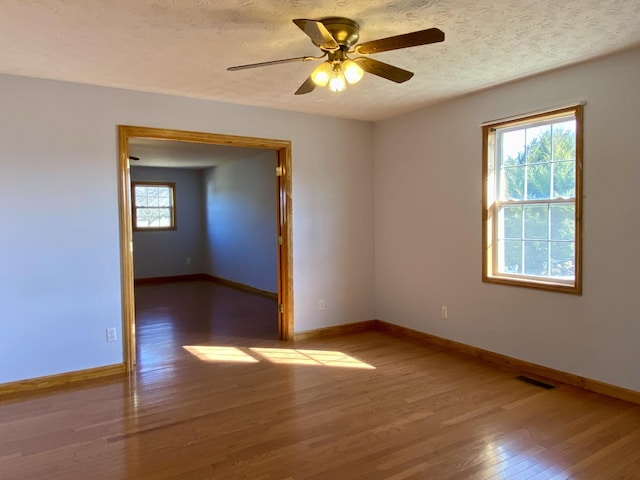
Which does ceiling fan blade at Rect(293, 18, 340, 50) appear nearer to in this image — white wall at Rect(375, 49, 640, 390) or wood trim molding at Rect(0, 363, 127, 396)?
white wall at Rect(375, 49, 640, 390)

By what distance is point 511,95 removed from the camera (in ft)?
12.6

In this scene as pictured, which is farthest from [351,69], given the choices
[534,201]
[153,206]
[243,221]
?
[153,206]

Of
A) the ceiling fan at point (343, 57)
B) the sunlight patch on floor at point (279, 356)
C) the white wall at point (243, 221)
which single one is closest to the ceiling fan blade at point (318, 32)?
the ceiling fan at point (343, 57)

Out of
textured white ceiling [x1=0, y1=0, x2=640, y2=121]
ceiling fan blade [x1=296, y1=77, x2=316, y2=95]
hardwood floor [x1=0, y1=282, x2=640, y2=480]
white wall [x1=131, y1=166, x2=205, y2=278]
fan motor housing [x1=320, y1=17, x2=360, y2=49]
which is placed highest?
textured white ceiling [x1=0, y1=0, x2=640, y2=121]

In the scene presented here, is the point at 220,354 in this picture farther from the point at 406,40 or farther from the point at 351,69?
the point at 406,40

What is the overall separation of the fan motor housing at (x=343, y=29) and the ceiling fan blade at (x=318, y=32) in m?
0.08

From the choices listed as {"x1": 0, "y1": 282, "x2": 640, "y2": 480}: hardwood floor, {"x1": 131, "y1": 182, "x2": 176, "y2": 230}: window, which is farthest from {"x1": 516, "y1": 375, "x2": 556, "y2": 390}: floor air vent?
{"x1": 131, "y1": 182, "x2": 176, "y2": 230}: window

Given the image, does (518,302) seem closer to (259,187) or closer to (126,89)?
(126,89)

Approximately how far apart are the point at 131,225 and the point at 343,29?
2.70 metres

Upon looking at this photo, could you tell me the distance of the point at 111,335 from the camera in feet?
12.6

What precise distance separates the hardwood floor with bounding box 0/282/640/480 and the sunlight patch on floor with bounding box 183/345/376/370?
0.02 m

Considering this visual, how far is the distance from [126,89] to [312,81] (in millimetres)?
1953

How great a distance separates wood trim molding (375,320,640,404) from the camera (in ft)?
10.6

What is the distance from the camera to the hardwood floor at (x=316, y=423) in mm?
2377
